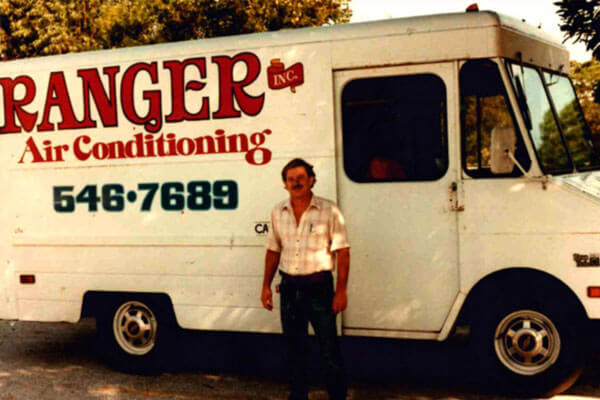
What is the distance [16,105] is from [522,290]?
15.9 ft

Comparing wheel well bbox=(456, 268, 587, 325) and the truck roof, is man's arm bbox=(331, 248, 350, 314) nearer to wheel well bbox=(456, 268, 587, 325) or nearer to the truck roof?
wheel well bbox=(456, 268, 587, 325)

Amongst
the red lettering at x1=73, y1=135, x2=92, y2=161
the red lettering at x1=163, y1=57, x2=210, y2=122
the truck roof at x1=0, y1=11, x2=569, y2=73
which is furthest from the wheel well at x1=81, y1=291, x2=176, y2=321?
the truck roof at x1=0, y1=11, x2=569, y2=73

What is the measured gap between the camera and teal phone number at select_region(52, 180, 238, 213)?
669cm

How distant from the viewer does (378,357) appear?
7445 mm

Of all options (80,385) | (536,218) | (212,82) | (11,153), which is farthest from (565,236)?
(11,153)

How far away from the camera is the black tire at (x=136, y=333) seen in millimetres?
7033

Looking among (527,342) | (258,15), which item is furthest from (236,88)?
(258,15)

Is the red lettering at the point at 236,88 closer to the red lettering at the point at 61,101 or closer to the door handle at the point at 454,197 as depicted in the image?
the red lettering at the point at 61,101

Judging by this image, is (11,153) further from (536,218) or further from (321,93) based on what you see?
(536,218)

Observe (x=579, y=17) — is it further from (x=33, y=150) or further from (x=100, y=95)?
(x=33, y=150)

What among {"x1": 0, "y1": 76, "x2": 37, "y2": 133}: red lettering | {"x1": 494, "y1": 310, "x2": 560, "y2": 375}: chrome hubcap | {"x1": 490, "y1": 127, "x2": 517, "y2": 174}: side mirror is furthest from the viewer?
{"x1": 0, "y1": 76, "x2": 37, "y2": 133}: red lettering

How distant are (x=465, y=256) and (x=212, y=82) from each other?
2577 mm

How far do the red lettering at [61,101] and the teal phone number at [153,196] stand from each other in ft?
1.91

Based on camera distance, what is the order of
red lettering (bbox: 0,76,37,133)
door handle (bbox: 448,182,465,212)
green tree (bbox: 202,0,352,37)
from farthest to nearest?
1. green tree (bbox: 202,0,352,37)
2. red lettering (bbox: 0,76,37,133)
3. door handle (bbox: 448,182,465,212)
